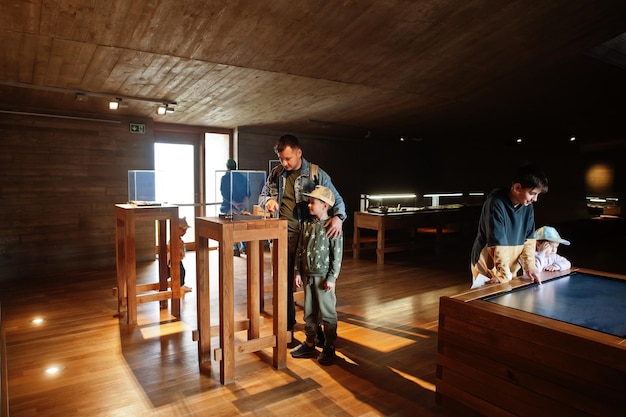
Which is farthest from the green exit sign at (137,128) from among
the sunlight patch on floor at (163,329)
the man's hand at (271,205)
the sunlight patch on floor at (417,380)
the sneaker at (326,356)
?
the sunlight patch on floor at (417,380)

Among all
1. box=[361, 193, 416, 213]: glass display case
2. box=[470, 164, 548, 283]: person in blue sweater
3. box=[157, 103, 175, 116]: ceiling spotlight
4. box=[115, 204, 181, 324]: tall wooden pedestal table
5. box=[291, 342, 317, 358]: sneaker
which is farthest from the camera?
box=[361, 193, 416, 213]: glass display case

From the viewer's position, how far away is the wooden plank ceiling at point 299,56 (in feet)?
11.8

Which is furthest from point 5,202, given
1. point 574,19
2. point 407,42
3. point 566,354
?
point 574,19

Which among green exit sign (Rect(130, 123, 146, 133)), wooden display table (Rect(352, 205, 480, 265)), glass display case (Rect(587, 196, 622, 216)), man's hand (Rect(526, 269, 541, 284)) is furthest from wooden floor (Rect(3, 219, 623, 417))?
glass display case (Rect(587, 196, 622, 216))

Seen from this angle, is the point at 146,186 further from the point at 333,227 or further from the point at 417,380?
the point at 417,380

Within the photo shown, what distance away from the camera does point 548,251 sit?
2961mm

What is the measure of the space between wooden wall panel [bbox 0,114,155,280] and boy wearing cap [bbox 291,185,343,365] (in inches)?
187

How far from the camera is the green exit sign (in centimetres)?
673

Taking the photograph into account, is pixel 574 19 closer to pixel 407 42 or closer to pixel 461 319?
pixel 407 42

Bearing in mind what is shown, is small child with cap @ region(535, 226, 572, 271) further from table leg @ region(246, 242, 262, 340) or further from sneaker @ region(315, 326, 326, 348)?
table leg @ region(246, 242, 262, 340)

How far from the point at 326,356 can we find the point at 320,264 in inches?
28.7

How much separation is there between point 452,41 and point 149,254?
5.75 m

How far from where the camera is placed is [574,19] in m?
4.48

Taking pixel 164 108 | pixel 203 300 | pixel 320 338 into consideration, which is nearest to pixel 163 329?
pixel 203 300
